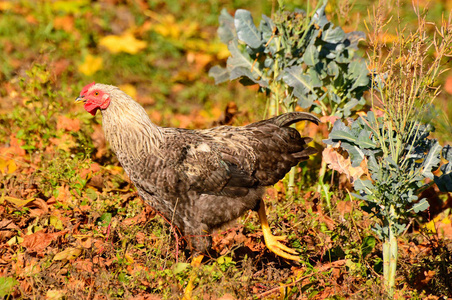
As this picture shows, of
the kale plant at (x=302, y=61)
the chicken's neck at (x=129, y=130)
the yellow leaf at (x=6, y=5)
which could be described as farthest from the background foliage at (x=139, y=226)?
the yellow leaf at (x=6, y=5)

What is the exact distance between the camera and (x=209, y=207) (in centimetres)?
412

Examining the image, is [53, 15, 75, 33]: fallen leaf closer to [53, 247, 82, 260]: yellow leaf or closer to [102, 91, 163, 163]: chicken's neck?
[102, 91, 163, 163]: chicken's neck

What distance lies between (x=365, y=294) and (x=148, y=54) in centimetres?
605

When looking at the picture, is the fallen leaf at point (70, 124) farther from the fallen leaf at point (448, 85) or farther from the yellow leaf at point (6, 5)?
the fallen leaf at point (448, 85)

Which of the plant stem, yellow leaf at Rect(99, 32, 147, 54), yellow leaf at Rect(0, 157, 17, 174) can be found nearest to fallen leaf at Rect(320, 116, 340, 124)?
the plant stem

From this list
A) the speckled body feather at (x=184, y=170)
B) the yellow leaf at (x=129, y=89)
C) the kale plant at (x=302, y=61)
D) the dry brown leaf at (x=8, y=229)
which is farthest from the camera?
the yellow leaf at (x=129, y=89)

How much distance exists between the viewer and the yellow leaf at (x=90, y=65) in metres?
7.75

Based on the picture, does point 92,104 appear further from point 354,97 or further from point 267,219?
point 354,97

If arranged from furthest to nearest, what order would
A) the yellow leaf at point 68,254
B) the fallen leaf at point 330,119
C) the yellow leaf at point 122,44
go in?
the yellow leaf at point 122,44 → the fallen leaf at point 330,119 → the yellow leaf at point 68,254

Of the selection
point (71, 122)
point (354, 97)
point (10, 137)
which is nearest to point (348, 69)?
point (354, 97)

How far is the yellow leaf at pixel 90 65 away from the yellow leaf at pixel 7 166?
2.88 meters

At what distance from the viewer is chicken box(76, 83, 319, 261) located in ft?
13.3

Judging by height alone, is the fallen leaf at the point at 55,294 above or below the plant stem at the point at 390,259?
below

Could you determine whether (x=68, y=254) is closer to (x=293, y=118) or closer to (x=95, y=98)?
(x=95, y=98)
